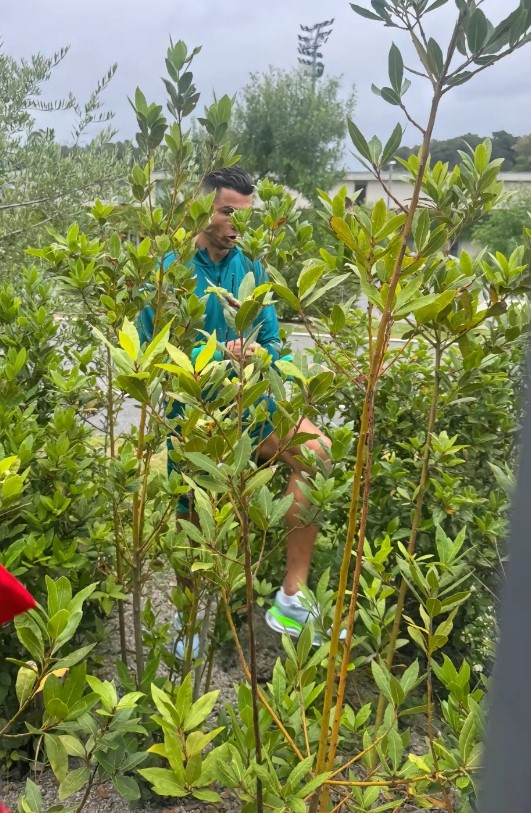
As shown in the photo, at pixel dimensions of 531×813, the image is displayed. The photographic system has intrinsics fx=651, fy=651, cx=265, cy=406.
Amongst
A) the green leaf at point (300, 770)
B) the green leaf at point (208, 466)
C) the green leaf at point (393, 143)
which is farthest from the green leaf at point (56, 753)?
the green leaf at point (393, 143)

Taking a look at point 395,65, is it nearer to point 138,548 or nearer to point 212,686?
→ point 138,548

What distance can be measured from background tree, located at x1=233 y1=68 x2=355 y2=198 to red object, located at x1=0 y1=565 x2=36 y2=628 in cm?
2146

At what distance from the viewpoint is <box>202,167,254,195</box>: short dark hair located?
2.53 m

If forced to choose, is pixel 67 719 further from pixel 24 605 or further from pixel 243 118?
pixel 243 118

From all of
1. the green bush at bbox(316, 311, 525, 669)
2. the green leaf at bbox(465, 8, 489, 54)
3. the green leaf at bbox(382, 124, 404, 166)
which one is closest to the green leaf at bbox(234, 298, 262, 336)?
the green leaf at bbox(382, 124, 404, 166)

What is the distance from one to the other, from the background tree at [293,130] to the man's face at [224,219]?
1957 centimetres

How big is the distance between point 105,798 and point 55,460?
1.00 m

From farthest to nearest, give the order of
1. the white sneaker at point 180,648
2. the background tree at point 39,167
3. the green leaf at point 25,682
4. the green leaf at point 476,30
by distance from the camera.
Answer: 1. the background tree at point 39,167
2. the white sneaker at point 180,648
3. the green leaf at point 25,682
4. the green leaf at point 476,30

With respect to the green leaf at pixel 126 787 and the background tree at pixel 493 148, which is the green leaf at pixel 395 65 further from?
the green leaf at pixel 126 787

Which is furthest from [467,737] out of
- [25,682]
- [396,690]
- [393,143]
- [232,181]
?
[232,181]

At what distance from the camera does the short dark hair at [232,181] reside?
2.53 metres

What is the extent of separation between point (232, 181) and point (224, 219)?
0.16m

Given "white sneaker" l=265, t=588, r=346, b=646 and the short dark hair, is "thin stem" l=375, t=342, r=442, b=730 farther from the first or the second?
the short dark hair

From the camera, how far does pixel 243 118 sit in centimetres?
2183
